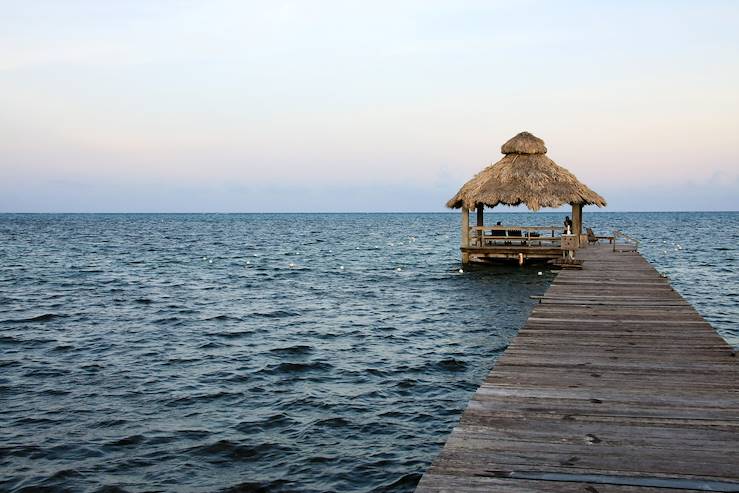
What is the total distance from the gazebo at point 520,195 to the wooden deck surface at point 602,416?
56.7 ft

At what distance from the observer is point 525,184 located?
28.2m

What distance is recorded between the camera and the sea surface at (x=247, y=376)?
305 inches

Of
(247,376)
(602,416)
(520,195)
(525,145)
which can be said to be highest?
(525,145)

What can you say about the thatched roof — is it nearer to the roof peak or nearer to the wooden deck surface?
the roof peak

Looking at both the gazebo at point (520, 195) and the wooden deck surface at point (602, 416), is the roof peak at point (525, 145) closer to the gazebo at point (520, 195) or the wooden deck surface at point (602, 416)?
the gazebo at point (520, 195)

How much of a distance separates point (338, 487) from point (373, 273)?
2441 centimetres

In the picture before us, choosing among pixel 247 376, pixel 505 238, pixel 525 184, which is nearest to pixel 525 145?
pixel 525 184

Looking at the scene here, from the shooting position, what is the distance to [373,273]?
31.5m

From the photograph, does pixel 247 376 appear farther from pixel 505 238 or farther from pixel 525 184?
pixel 525 184

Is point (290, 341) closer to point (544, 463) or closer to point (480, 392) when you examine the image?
point (480, 392)

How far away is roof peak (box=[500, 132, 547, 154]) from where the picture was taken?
30.0m

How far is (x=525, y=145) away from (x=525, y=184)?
263 cm

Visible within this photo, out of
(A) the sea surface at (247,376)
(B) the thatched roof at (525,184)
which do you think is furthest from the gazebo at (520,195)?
(A) the sea surface at (247,376)

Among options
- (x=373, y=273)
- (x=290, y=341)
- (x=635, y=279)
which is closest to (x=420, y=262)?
(x=373, y=273)
